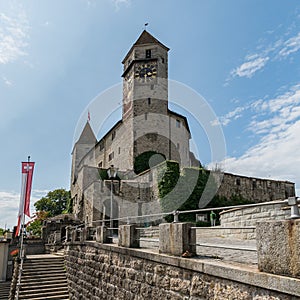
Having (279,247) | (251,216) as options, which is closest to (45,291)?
(251,216)

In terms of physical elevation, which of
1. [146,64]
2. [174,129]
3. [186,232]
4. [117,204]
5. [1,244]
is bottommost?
[1,244]

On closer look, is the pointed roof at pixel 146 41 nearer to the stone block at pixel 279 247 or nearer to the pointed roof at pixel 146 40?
the pointed roof at pixel 146 40

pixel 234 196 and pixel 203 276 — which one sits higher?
pixel 234 196

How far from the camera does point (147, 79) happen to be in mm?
36719

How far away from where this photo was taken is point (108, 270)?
7918mm

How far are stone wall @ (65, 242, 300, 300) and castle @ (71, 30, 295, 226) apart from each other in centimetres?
1841

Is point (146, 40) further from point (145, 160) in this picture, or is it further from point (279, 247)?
point (279, 247)

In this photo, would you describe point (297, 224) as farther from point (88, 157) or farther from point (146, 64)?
point (88, 157)

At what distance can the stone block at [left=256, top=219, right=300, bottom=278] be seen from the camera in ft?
9.69

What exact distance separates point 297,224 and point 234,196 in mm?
24756

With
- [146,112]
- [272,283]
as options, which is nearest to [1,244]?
[146,112]

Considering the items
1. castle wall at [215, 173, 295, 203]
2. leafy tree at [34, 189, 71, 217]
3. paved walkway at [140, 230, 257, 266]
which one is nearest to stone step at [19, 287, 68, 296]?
paved walkway at [140, 230, 257, 266]

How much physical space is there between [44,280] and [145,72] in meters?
28.7

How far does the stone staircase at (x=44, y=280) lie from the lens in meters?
11.2
